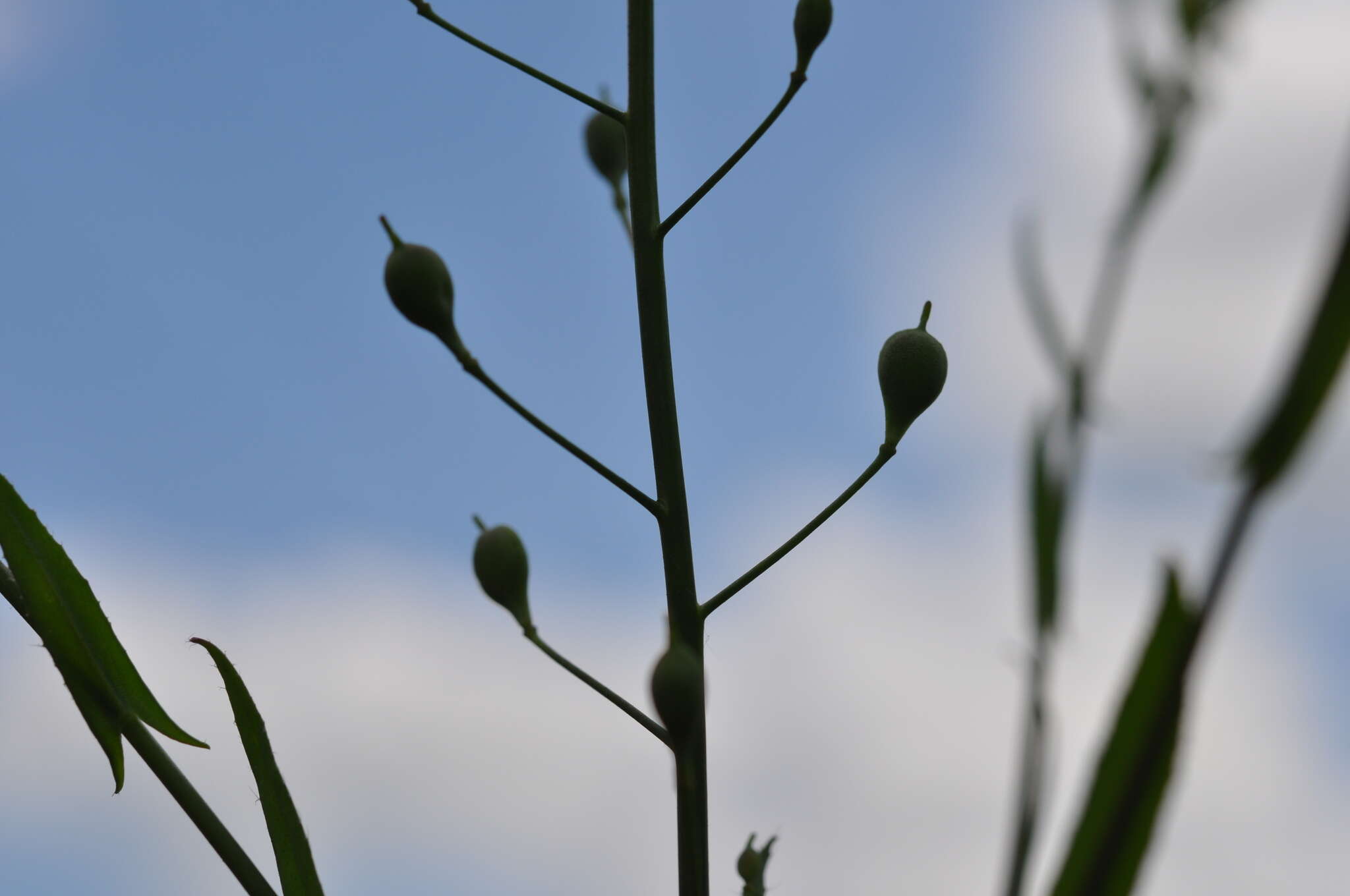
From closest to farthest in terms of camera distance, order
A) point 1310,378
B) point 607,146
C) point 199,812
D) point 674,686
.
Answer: point 1310,378 → point 674,686 → point 199,812 → point 607,146

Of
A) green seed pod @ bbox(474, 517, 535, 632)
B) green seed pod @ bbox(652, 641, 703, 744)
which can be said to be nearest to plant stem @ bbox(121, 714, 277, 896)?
green seed pod @ bbox(474, 517, 535, 632)

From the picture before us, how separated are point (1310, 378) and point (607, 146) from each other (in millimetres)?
1024

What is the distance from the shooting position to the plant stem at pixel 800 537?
2.90ft

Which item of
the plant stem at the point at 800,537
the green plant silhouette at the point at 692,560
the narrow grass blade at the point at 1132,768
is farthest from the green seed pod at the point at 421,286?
the narrow grass blade at the point at 1132,768

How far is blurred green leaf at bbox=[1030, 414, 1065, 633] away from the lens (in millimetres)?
328

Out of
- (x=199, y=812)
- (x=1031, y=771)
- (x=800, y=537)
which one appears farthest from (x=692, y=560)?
(x=1031, y=771)

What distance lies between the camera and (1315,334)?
300 mm

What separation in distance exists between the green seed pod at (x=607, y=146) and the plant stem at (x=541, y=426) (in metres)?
0.39

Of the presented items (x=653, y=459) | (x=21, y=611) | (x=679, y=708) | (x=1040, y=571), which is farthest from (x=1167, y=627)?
(x=21, y=611)

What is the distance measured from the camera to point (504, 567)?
3.17 ft

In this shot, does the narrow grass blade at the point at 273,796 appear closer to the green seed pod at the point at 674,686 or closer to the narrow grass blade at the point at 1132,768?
the green seed pod at the point at 674,686

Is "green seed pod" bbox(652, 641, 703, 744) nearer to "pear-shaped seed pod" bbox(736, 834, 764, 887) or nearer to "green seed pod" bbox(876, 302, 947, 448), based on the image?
"pear-shaped seed pod" bbox(736, 834, 764, 887)

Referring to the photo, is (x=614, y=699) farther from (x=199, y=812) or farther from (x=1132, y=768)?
(x=1132, y=768)

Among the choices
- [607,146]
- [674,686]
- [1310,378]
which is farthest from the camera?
[607,146]
